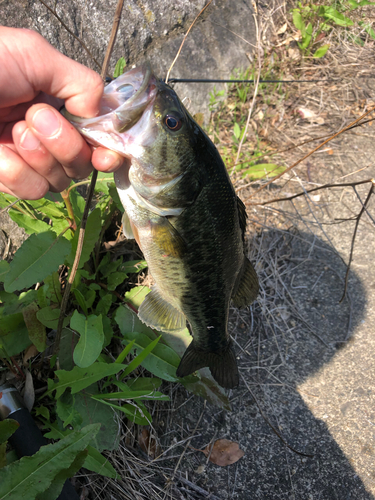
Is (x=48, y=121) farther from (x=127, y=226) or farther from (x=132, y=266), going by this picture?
(x=132, y=266)

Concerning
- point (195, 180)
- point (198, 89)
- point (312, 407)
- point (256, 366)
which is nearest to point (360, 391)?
point (312, 407)

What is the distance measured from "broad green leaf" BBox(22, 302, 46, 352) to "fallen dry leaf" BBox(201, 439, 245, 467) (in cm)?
135

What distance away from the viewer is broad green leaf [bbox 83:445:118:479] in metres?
1.83

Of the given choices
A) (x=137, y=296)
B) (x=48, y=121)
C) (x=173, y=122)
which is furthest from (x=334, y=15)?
(x=48, y=121)

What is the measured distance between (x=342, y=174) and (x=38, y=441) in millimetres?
3966

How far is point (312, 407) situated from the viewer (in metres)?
2.70

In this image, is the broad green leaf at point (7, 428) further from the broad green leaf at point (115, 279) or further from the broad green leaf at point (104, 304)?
the broad green leaf at point (115, 279)

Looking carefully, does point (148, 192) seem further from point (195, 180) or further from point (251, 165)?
point (251, 165)

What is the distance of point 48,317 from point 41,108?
1213mm

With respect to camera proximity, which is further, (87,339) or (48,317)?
(48,317)

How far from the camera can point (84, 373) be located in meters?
1.97

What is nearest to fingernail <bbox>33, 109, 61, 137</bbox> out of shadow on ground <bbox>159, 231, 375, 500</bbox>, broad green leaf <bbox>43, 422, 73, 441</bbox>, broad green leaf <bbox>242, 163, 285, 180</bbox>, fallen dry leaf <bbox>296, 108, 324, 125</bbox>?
broad green leaf <bbox>43, 422, 73, 441</bbox>

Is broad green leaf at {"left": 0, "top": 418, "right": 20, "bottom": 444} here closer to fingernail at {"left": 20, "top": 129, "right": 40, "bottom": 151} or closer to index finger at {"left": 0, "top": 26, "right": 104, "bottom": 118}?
fingernail at {"left": 20, "top": 129, "right": 40, "bottom": 151}

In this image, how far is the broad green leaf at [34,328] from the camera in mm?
2059
